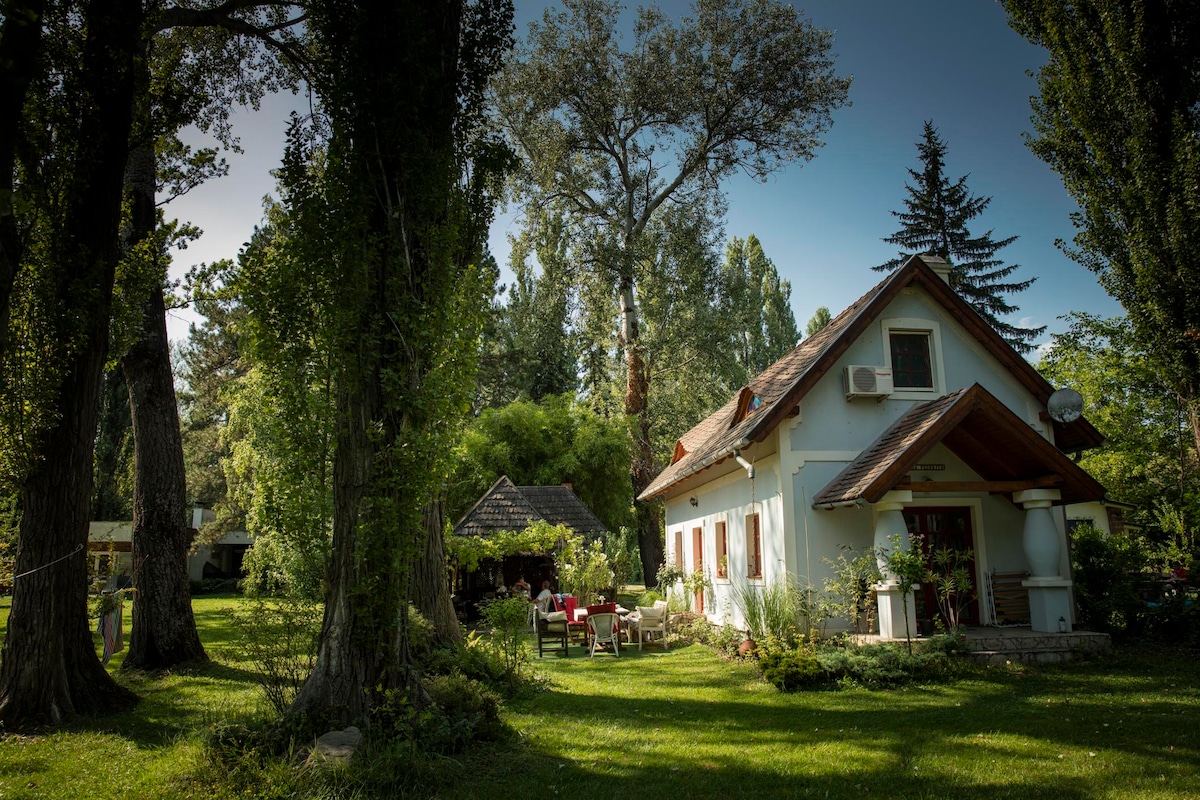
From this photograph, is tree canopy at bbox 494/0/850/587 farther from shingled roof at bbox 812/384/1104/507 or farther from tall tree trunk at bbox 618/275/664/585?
shingled roof at bbox 812/384/1104/507

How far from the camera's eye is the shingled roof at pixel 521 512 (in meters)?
18.1

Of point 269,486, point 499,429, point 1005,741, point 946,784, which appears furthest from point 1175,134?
point 499,429

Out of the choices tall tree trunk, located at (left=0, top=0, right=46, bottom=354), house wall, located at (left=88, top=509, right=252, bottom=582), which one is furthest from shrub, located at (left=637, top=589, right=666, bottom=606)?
house wall, located at (left=88, top=509, right=252, bottom=582)

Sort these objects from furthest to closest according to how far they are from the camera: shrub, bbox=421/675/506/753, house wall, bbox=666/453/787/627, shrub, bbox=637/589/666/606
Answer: shrub, bbox=637/589/666/606
house wall, bbox=666/453/787/627
shrub, bbox=421/675/506/753

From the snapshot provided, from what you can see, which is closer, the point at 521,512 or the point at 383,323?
the point at 383,323

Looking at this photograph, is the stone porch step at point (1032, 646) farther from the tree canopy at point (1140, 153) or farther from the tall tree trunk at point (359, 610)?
the tall tree trunk at point (359, 610)

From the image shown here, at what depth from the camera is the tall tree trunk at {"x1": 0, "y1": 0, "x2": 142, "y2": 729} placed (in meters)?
8.01

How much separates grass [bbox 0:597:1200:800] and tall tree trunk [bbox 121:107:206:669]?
112cm

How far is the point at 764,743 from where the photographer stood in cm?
713

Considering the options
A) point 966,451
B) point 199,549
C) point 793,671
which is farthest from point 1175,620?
point 199,549

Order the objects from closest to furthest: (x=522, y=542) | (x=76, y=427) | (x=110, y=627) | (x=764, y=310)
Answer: (x=76, y=427), (x=110, y=627), (x=522, y=542), (x=764, y=310)

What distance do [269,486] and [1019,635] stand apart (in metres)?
10.9

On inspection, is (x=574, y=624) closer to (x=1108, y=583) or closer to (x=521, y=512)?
(x=521, y=512)

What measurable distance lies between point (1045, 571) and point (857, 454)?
336 centimetres
